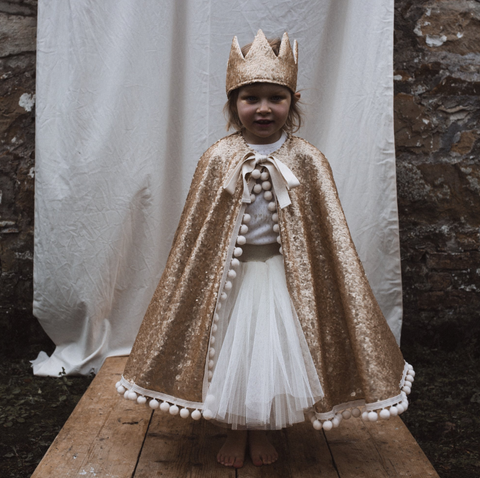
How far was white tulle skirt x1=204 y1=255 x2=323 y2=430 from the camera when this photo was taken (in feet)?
4.64

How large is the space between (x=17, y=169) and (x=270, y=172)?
4.62 feet

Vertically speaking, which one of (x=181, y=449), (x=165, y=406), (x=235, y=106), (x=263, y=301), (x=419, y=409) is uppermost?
(x=235, y=106)

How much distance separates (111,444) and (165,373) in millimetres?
321

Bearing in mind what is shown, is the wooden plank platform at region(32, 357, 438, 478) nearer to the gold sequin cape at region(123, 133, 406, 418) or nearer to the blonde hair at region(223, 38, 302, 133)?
the gold sequin cape at region(123, 133, 406, 418)

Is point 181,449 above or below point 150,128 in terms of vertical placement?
below

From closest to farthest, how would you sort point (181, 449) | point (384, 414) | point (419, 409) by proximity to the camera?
point (384, 414) < point (181, 449) < point (419, 409)

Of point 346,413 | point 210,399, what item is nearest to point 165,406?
point 210,399

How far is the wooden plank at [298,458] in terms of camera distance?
1.53 m

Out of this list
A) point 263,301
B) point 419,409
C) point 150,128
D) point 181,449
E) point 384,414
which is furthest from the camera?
point 150,128

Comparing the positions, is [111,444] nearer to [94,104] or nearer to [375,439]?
[375,439]

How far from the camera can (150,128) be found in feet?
7.63

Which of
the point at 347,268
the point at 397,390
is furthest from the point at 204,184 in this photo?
the point at 397,390

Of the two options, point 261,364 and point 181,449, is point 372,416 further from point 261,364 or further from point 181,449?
point 181,449

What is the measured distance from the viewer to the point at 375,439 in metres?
1.72
